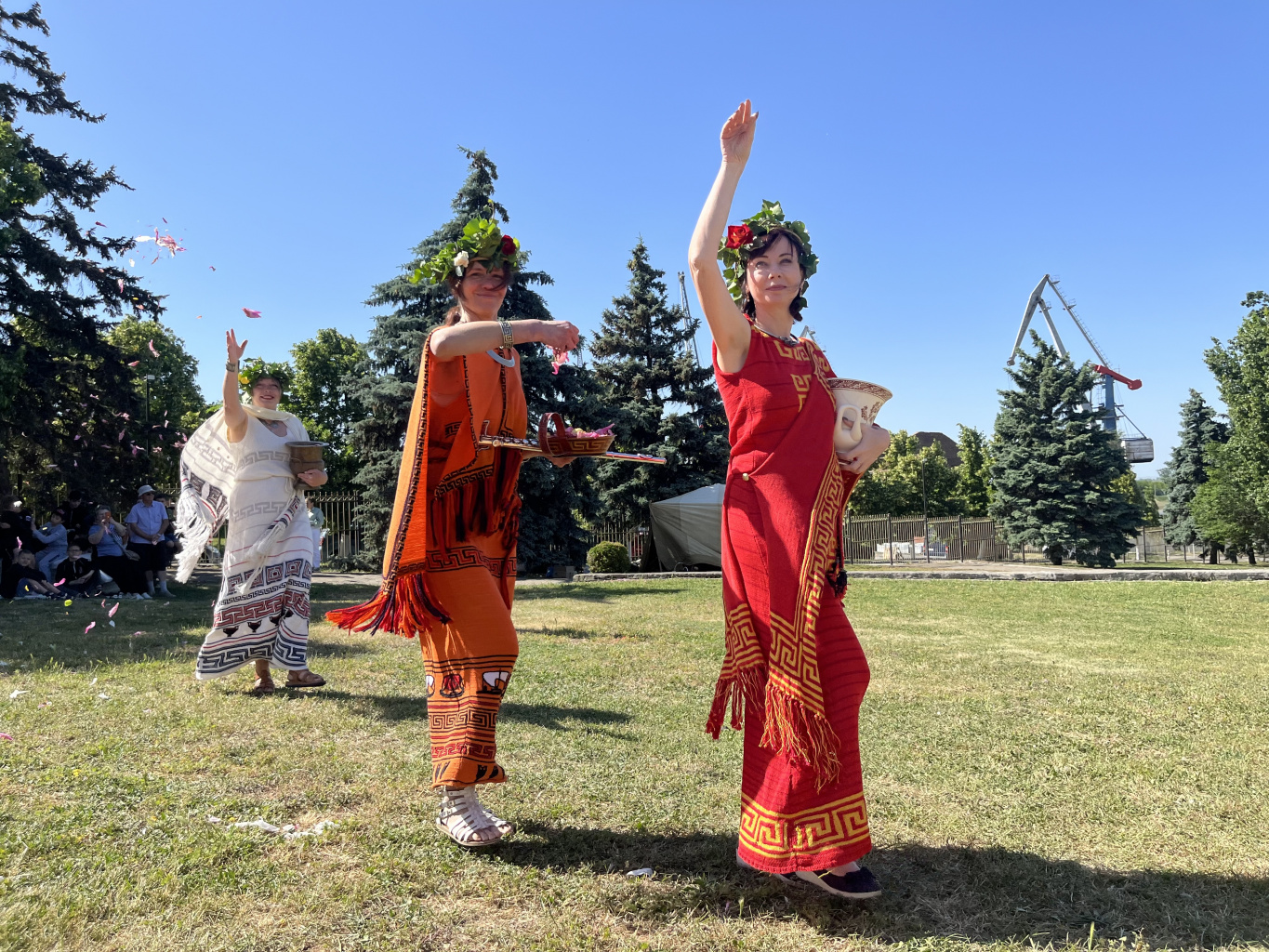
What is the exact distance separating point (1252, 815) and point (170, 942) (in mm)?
3878

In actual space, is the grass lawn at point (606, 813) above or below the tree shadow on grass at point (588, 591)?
below

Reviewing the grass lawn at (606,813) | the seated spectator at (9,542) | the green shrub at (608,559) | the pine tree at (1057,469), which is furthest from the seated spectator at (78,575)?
the pine tree at (1057,469)

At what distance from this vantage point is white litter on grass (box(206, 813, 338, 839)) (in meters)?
3.16

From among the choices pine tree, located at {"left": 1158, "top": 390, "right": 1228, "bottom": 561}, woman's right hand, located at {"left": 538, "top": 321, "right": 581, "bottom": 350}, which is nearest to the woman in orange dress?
woman's right hand, located at {"left": 538, "top": 321, "right": 581, "bottom": 350}

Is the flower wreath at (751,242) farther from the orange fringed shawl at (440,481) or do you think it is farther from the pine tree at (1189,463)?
the pine tree at (1189,463)

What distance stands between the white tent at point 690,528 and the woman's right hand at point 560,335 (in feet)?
63.3

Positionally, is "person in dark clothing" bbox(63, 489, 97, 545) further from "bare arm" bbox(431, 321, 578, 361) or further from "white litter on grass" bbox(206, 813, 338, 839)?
"bare arm" bbox(431, 321, 578, 361)

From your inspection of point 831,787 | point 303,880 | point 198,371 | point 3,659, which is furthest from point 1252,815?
point 198,371

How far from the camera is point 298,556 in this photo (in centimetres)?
612

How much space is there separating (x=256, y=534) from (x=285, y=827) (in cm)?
316

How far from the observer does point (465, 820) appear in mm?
3115

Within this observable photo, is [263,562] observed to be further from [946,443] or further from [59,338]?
[946,443]

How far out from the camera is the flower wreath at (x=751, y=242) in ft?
10.4

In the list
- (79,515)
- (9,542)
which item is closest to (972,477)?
(79,515)
